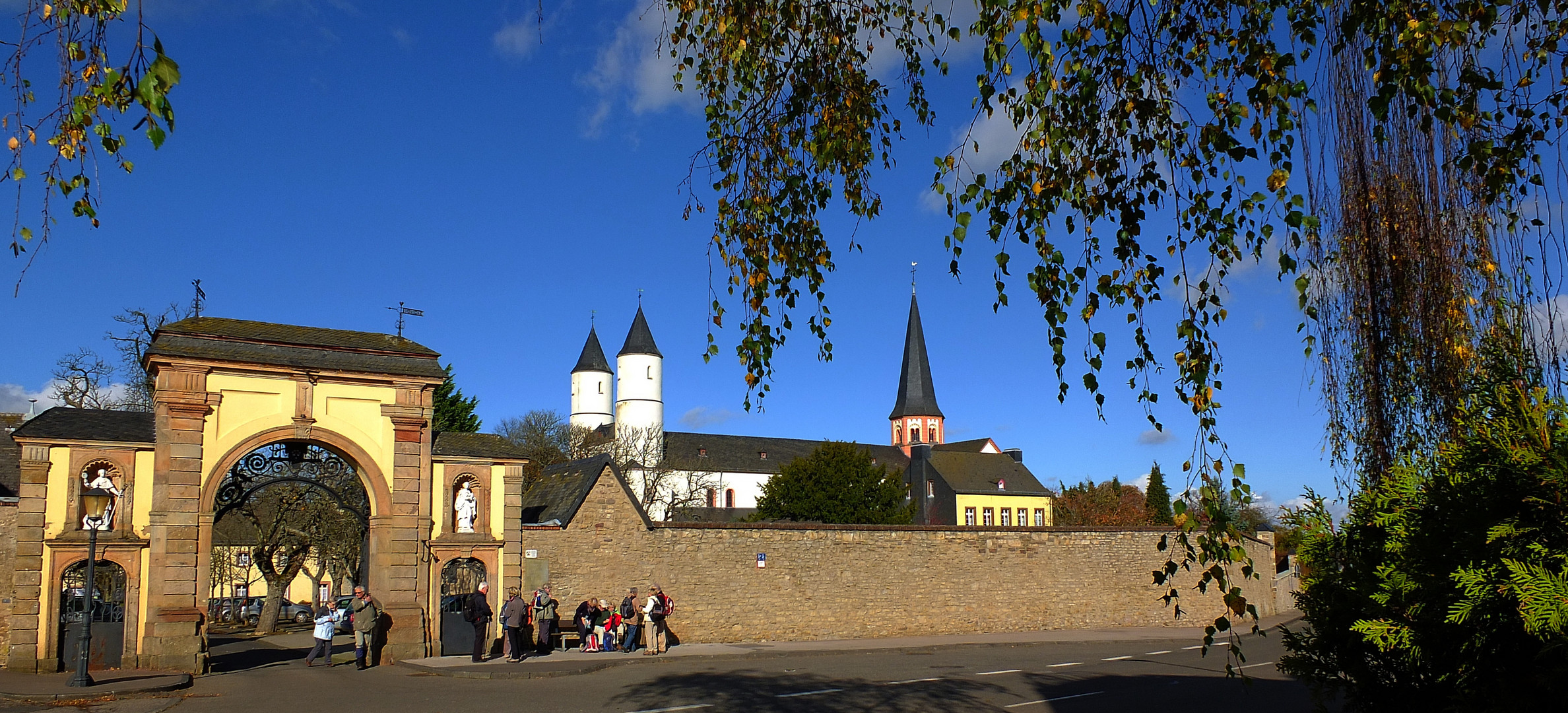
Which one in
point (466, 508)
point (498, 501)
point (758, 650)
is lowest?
point (758, 650)

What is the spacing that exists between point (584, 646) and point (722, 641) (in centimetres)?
376

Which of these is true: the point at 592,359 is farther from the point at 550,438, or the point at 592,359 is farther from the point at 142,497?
the point at 142,497

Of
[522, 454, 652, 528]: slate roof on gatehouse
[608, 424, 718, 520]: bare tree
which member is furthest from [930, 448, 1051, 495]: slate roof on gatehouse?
[522, 454, 652, 528]: slate roof on gatehouse

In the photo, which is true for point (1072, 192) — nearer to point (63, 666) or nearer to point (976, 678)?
point (976, 678)

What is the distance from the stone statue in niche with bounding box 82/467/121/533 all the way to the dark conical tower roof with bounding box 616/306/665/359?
7132 cm

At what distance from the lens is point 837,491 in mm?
43250

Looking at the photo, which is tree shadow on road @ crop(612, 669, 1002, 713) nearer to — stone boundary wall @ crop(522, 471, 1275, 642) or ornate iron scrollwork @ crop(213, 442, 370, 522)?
stone boundary wall @ crop(522, 471, 1275, 642)

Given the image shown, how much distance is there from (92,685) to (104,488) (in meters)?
3.19

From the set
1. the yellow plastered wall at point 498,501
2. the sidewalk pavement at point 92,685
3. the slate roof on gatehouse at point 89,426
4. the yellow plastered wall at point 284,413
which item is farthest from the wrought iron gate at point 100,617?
the yellow plastered wall at point 498,501

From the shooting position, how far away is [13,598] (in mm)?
14523

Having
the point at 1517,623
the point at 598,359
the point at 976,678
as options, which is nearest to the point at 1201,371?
the point at 1517,623

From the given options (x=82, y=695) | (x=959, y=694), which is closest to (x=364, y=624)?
(x=82, y=695)

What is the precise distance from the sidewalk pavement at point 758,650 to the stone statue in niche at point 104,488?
4627 millimetres

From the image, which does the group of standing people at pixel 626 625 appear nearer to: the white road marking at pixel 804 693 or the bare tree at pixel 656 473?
the white road marking at pixel 804 693
